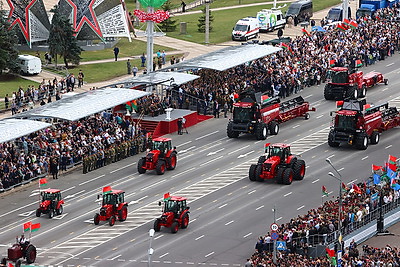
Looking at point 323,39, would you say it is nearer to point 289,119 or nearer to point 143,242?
point 289,119

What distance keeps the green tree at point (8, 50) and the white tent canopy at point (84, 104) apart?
61.4ft

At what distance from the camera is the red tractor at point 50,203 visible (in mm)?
73562

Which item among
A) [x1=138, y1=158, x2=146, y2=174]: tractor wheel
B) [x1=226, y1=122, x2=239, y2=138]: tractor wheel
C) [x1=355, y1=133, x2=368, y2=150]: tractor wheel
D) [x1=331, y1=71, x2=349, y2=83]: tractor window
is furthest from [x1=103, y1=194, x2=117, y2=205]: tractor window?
[x1=331, y1=71, x2=349, y2=83]: tractor window

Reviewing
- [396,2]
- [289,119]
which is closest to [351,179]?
[289,119]

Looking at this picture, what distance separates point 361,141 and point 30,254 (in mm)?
32602

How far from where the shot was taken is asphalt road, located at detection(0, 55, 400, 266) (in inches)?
2660

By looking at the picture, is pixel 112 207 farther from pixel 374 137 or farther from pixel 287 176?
pixel 374 137

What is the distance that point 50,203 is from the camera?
73.6 m

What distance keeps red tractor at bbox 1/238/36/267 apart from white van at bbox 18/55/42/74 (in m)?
46.5

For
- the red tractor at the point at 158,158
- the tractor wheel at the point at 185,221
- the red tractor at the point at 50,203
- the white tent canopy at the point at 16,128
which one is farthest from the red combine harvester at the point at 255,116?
the red tractor at the point at 50,203

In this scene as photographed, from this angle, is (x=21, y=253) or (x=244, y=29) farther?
(x=244, y=29)

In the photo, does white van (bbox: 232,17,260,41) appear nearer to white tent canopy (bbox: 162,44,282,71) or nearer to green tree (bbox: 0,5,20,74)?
white tent canopy (bbox: 162,44,282,71)

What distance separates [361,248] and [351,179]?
1282 centimetres

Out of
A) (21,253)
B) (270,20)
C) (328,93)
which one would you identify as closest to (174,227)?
(21,253)
